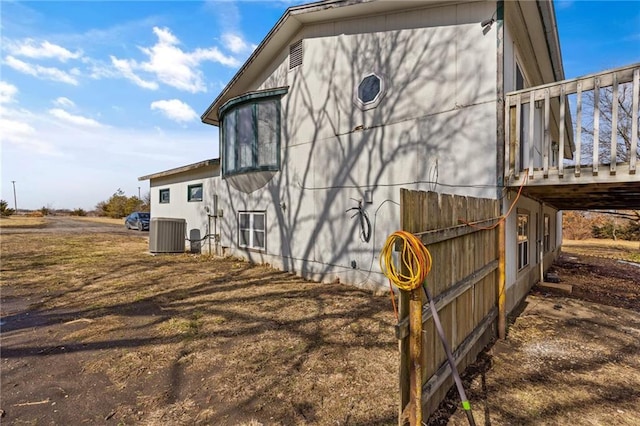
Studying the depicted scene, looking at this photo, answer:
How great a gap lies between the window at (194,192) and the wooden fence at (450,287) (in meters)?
11.4

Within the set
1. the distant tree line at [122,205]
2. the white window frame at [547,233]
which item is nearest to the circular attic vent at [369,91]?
the white window frame at [547,233]

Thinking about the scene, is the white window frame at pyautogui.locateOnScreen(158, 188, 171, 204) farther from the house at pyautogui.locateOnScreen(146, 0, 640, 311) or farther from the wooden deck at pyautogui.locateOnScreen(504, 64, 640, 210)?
the wooden deck at pyautogui.locateOnScreen(504, 64, 640, 210)

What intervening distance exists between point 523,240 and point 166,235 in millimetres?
11578

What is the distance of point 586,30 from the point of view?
10250 mm

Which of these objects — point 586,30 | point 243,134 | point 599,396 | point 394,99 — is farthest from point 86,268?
point 586,30

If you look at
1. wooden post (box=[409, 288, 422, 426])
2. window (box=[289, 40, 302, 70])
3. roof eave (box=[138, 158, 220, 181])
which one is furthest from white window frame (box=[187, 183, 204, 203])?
wooden post (box=[409, 288, 422, 426])

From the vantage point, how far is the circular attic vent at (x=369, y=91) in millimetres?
6508

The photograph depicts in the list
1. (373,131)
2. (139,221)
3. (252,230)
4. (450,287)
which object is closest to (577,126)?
(450,287)

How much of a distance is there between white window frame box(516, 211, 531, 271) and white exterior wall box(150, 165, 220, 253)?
9.48 meters

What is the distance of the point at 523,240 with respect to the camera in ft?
21.3

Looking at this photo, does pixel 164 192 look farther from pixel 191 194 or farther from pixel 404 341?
A: pixel 404 341

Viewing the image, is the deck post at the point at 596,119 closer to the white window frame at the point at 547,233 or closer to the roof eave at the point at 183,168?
the white window frame at the point at 547,233

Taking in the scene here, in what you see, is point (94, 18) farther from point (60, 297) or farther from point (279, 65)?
point (60, 297)

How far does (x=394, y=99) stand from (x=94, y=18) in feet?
21.4
